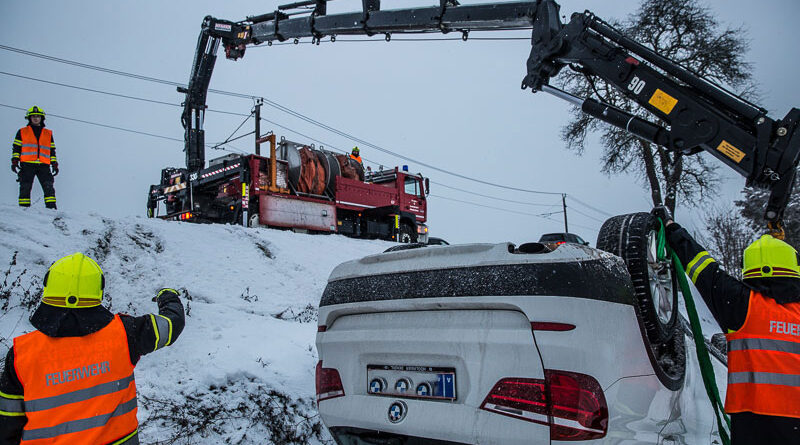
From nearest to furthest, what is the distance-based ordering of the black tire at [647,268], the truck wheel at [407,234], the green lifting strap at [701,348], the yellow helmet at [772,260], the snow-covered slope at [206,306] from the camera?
1. the black tire at [647,268]
2. the yellow helmet at [772,260]
3. the green lifting strap at [701,348]
4. the snow-covered slope at [206,306]
5. the truck wheel at [407,234]

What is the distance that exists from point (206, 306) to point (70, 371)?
3.58m

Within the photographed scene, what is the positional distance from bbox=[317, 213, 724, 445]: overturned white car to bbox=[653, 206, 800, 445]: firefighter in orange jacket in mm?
250

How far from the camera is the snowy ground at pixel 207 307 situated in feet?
12.4

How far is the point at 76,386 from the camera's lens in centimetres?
236

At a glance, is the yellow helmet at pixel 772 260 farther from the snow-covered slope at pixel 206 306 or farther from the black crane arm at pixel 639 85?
the black crane arm at pixel 639 85

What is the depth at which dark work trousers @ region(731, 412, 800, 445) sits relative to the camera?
2373mm

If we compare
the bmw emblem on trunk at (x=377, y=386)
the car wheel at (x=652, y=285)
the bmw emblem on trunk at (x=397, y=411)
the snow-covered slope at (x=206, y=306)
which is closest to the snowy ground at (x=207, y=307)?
the snow-covered slope at (x=206, y=306)

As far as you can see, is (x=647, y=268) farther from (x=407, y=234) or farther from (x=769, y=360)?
(x=407, y=234)

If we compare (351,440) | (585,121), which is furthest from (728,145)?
(585,121)

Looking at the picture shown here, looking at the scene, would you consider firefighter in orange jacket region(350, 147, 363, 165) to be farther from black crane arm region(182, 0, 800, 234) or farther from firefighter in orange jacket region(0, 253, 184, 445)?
firefighter in orange jacket region(0, 253, 184, 445)

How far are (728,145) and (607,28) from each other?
2172 mm

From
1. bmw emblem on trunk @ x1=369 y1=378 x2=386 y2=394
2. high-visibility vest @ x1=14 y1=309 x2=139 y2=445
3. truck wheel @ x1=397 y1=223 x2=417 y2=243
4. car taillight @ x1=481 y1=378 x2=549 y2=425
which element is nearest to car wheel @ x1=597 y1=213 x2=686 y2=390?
car taillight @ x1=481 y1=378 x2=549 y2=425

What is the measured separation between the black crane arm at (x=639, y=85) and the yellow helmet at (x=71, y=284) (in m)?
6.31

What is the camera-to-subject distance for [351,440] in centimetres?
244
